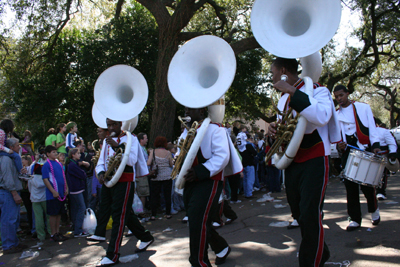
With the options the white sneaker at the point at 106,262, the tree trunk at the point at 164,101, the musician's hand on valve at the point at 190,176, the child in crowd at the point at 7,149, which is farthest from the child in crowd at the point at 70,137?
the musician's hand on valve at the point at 190,176

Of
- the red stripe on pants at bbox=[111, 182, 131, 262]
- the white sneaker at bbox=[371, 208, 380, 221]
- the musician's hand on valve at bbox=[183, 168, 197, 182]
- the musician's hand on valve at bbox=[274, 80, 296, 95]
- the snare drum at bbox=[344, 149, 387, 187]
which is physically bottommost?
the white sneaker at bbox=[371, 208, 380, 221]

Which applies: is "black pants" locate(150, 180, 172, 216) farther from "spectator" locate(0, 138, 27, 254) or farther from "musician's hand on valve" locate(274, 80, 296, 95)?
"musician's hand on valve" locate(274, 80, 296, 95)

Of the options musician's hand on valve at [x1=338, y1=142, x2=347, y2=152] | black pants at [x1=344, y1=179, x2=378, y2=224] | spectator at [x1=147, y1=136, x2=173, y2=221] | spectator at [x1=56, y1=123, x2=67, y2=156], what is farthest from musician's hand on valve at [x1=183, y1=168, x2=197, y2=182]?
spectator at [x1=56, y1=123, x2=67, y2=156]

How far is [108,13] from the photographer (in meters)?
17.8

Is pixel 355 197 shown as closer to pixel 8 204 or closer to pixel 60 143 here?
pixel 8 204

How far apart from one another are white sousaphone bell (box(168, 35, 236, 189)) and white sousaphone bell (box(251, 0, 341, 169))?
1.49 ft

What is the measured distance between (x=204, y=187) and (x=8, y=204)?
4161 mm

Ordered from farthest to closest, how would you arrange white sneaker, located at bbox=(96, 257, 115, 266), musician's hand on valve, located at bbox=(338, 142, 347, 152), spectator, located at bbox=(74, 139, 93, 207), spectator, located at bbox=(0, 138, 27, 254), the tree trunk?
the tree trunk → spectator, located at bbox=(74, 139, 93, 207) → spectator, located at bbox=(0, 138, 27, 254) → musician's hand on valve, located at bbox=(338, 142, 347, 152) → white sneaker, located at bbox=(96, 257, 115, 266)

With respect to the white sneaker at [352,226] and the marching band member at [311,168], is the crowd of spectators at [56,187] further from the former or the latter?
the marching band member at [311,168]

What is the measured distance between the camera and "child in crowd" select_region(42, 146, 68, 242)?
250 inches

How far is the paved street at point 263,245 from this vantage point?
4.02m

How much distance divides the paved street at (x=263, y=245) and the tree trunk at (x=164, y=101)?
4848 millimetres

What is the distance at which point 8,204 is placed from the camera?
582 cm

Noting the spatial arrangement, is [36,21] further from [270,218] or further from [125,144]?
[270,218]
